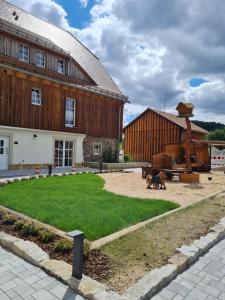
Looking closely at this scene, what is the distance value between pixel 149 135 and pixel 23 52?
15.5 metres

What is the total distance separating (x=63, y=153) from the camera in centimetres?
1914

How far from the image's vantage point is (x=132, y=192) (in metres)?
9.85

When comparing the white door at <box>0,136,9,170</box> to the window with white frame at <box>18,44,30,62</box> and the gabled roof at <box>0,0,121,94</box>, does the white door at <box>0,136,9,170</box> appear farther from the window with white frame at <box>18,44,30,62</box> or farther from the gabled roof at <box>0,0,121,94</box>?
the gabled roof at <box>0,0,121,94</box>

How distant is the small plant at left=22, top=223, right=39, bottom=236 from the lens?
5125mm

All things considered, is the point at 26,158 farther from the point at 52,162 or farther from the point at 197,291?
the point at 197,291

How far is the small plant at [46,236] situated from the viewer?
4.83 metres

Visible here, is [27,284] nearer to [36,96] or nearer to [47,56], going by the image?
[36,96]

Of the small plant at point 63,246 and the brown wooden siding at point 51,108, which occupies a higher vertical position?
the brown wooden siding at point 51,108

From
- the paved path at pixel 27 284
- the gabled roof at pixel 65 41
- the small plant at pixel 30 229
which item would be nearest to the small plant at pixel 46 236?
the small plant at pixel 30 229

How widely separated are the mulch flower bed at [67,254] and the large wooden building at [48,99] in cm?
1134

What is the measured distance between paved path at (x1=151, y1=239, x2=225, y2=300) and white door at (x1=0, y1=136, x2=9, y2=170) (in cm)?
1367

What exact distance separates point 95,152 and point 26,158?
669 centimetres

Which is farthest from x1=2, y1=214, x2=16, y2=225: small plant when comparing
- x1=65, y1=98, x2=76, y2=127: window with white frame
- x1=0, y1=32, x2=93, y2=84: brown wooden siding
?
x1=65, y1=98, x2=76, y2=127: window with white frame

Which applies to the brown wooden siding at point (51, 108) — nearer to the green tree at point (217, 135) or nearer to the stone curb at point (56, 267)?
the stone curb at point (56, 267)
